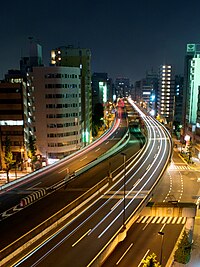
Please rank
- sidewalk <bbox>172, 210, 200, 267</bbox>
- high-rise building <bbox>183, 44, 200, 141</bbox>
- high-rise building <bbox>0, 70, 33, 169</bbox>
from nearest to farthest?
sidewalk <bbox>172, 210, 200, 267</bbox> < high-rise building <bbox>0, 70, 33, 169</bbox> < high-rise building <bbox>183, 44, 200, 141</bbox>

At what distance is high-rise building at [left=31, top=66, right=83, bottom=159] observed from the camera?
60531mm

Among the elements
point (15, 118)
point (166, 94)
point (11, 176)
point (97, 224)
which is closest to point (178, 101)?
point (166, 94)

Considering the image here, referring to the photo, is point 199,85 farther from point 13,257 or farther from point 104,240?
point 13,257

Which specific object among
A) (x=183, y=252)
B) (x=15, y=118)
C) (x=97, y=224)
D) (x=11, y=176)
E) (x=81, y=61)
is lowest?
(x=183, y=252)

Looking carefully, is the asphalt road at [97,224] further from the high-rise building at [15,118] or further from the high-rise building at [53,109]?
Result: the high-rise building at [15,118]

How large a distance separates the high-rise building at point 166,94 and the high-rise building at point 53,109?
292 ft

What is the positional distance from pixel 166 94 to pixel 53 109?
100m

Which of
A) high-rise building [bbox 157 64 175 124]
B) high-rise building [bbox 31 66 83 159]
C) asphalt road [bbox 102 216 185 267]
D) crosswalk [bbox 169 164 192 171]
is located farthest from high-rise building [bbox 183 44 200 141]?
high-rise building [bbox 157 64 175 124]

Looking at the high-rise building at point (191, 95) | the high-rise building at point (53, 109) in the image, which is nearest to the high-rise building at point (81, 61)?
the high-rise building at point (53, 109)

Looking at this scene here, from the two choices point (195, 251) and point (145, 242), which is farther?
point (145, 242)

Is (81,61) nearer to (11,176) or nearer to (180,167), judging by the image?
(180,167)

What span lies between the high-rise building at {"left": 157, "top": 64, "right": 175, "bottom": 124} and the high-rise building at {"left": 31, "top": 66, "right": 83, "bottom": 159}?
8894cm

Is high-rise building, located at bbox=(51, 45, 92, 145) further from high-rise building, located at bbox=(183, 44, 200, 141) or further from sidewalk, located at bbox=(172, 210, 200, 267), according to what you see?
sidewalk, located at bbox=(172, 210, 200, 267)

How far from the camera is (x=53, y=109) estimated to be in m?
60.9
